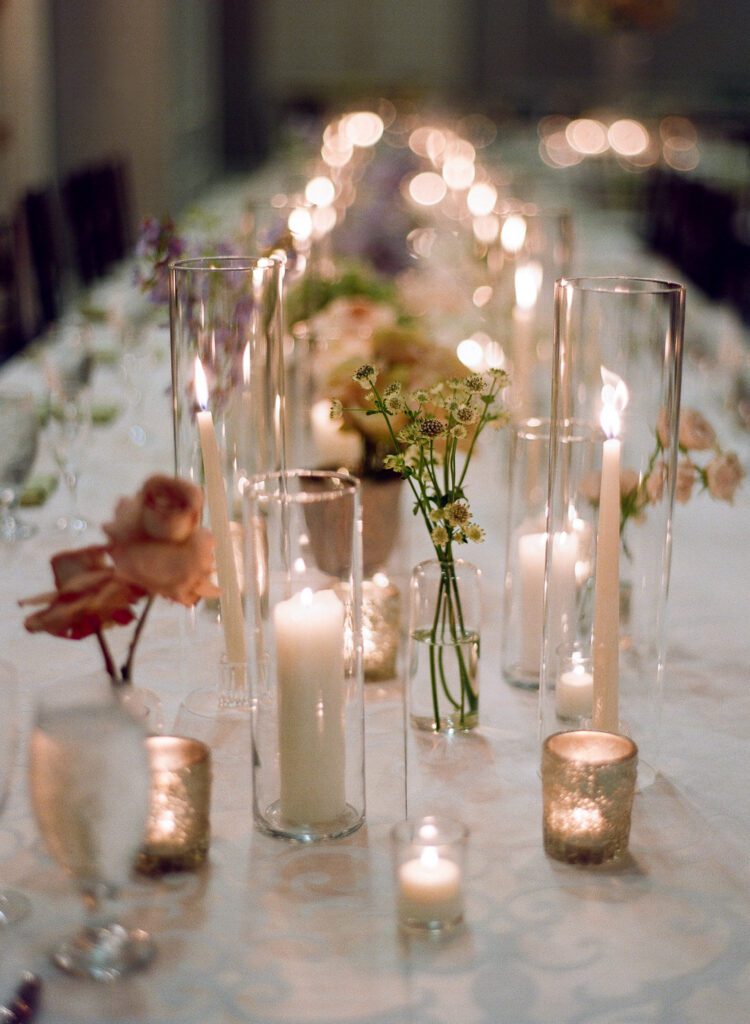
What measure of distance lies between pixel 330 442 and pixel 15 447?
1.28ft

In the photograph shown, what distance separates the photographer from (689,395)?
2.38 metres

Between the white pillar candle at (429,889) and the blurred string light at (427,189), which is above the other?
the blurred string light at (427,189)

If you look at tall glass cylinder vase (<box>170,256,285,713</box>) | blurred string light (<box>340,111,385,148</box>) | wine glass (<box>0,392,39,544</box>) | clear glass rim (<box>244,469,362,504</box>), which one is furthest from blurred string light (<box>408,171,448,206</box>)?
clear glass rim (<box>244,469,362,504</box>)

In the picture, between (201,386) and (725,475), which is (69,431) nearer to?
(201,386)

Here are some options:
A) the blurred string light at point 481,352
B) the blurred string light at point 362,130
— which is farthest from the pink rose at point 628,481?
the blurred string light at point 362,130

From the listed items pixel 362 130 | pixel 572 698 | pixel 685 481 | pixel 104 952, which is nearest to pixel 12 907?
pixel 104 952

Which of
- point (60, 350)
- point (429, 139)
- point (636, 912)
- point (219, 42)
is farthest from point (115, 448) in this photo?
point (219, 42)

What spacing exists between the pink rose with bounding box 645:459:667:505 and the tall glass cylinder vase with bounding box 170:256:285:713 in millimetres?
353

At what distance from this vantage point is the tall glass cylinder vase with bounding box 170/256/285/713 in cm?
117

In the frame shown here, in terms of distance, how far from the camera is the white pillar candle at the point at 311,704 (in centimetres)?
95

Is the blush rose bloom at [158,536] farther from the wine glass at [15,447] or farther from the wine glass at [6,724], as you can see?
the wine glass at [15,447]

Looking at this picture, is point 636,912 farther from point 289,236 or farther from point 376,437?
point 289,236

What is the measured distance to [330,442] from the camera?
171cm

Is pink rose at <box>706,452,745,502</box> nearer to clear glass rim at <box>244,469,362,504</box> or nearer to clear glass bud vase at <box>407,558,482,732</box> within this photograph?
clear glass bud vase at <box>407,558,482,732</box>
